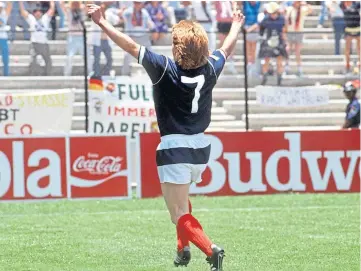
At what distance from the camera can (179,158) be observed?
812cm

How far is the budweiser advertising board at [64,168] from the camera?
15.8m

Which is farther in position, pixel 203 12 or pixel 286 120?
pixel 203 12

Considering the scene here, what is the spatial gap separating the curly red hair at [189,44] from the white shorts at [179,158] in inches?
22.5

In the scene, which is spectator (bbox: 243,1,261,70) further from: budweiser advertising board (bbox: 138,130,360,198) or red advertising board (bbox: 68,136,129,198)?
red advertising board (bbox: 68,136,129,198)

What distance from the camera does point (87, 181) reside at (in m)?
16.1

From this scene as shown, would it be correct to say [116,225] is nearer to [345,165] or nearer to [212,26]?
[345,165]

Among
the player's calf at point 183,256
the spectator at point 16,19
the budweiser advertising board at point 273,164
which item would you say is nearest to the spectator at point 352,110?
the budweiser advertising board at point 273,164

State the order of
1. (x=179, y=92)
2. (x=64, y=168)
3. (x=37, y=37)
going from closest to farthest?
(x=179, y=92), (x=64, y=168), (x=37, y=37)

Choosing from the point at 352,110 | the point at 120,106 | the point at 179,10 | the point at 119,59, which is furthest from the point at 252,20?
the point at 120,106

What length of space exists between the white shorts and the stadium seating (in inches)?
383

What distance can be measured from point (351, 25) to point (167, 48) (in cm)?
363

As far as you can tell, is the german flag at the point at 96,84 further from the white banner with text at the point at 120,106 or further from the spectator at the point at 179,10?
the spectator at the point at 179,10

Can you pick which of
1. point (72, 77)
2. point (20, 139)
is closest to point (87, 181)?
point (20, 139)

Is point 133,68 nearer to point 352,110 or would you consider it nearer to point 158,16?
point 158,16
